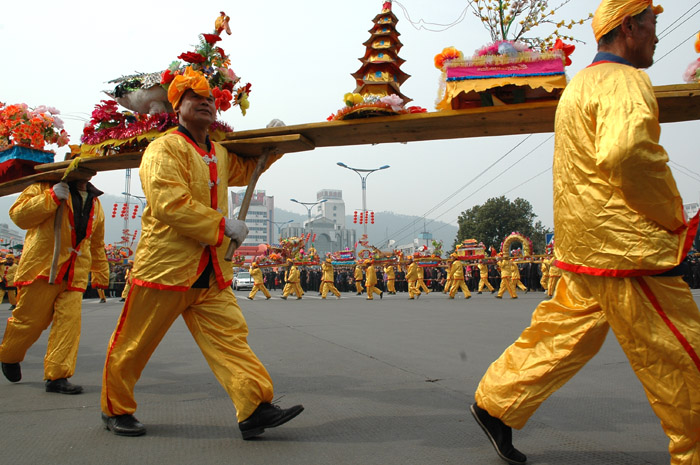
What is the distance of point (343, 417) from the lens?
3.36 m

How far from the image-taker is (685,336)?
2.00 meters

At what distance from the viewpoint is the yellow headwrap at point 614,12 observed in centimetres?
226

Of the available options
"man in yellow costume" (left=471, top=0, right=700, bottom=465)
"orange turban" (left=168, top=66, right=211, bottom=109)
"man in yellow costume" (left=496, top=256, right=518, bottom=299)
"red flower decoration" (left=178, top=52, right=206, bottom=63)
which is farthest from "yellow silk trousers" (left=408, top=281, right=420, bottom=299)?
"man in yellow costume" (left=471, top=0, right=700, bottom=465)

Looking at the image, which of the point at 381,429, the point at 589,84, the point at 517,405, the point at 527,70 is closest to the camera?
the point at 589,84

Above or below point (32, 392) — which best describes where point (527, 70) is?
above

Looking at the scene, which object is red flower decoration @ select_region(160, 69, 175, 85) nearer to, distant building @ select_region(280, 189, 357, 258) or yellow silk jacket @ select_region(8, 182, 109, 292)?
yellow silk jacket @ select_region(8, 182, 109, 292)

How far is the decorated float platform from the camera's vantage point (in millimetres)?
3303

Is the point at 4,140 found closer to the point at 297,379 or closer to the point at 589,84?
the point at 297,379

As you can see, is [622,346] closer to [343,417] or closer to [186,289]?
[343,417]

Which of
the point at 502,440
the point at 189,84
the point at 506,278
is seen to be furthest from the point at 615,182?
the point at 506,278

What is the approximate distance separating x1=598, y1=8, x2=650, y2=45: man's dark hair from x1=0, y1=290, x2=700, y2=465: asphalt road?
1924 mm

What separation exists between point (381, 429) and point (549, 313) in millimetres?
1235

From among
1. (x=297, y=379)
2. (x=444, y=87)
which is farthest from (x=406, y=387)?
(x=444, y=87)

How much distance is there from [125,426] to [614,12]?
3.29 m
